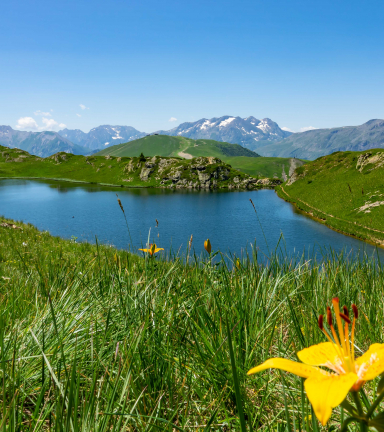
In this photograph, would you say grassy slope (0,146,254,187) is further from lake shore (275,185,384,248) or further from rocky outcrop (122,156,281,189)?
lake shore (275,185,384,248)

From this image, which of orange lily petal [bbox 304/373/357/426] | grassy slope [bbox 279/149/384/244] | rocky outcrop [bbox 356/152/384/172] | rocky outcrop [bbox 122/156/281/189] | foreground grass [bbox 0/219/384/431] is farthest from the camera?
rocky outcrop [bbox 122/156/281/189]

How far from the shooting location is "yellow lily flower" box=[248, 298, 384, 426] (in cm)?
66

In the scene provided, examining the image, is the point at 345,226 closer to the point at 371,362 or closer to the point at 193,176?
the point at 371,362

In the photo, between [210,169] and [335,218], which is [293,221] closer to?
[335,218]

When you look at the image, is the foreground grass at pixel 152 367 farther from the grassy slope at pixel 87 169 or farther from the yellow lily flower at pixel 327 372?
the grassy slope at pixel 87 169

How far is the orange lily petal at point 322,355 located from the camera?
35.9 inches

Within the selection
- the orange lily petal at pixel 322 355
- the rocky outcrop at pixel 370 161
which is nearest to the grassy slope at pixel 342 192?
the rocky outcrop at pixel 370 161

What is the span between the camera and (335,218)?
43.8 meters

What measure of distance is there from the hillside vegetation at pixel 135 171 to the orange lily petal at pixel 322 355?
106626mm

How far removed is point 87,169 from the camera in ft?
465

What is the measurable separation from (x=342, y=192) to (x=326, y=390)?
5796cm

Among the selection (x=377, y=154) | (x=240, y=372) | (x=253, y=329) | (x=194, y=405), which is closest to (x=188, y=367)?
(x=194, y=405)

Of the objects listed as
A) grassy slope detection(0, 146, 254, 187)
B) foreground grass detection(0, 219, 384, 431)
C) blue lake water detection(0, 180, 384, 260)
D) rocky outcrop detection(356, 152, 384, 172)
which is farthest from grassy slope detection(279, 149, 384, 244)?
grassy slope detection(0, 146, 254, 187)

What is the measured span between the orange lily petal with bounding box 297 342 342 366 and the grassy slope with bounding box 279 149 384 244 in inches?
1301
